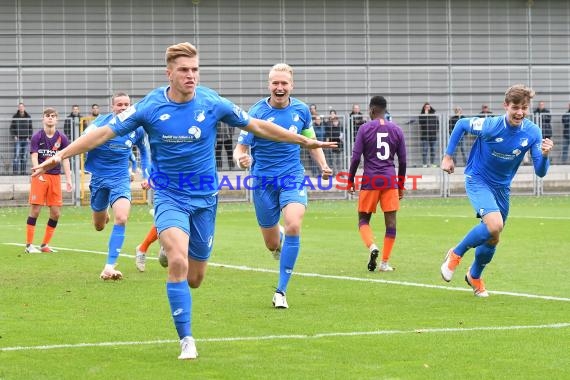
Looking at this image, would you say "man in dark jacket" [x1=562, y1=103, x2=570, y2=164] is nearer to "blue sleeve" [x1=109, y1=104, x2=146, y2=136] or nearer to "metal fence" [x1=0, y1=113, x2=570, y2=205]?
"metal fence" [x1=0, y1=113, x2=570, y2=205]

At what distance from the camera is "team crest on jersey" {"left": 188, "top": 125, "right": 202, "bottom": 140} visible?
920 centimetres

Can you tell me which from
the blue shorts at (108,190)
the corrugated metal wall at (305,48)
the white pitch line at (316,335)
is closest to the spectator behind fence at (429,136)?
the corrugated metal wall at (305,48)

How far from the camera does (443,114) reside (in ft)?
120

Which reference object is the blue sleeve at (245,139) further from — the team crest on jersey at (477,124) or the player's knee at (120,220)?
the player's knee at (120,220)

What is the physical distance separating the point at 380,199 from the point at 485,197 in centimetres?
418

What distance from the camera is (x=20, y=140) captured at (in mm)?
33656

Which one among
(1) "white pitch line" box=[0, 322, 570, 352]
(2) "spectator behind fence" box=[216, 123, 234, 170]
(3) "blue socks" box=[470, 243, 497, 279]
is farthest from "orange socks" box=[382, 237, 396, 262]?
(2) "spectator behind fence" box=[216, 123, 234, 170]

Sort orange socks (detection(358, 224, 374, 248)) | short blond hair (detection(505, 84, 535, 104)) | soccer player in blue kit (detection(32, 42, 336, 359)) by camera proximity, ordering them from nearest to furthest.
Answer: soccer player in blue kit (detection(32, 42, 336, 359)) < short blond hair (detection(505, 84, 535, 104)) < orange socks (detection(358, 224, 374, 248))

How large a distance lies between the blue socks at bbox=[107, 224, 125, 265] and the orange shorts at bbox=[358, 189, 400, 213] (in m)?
3.21

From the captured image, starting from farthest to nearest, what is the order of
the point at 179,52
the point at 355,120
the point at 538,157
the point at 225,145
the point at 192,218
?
the point at 355,120 < the point at 225,145 < the point at 538,157 < the point at 192,218 < the point at 179,52

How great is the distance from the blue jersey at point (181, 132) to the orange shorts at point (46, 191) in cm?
1087

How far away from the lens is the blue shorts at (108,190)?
1562cm

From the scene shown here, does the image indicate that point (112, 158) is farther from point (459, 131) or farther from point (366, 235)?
point (459, 131)

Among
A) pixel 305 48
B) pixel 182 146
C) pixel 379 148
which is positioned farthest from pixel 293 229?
pixel 305 48
